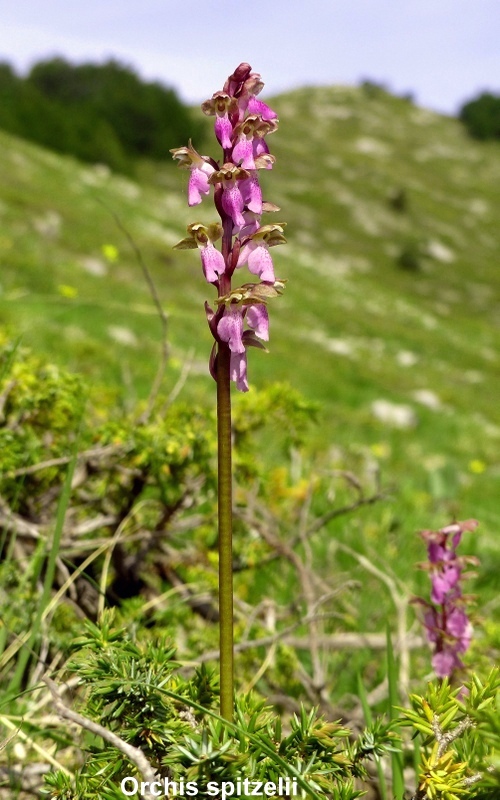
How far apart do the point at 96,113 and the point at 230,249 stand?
281 feet

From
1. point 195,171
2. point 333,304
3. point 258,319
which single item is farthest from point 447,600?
point 333,304

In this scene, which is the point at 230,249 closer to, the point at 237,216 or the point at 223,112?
the point at 237,216

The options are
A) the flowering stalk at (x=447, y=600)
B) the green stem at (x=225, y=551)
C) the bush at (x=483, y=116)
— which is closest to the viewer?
the green stem at (x=225, y=551)

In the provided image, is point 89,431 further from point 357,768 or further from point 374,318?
point 374,318

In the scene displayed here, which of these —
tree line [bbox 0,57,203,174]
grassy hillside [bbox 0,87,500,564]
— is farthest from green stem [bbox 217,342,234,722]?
tree line [bbox 0,57,203,174]

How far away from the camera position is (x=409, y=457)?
11.1 meters

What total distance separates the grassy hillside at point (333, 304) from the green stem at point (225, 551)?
1.46m

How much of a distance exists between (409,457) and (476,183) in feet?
315

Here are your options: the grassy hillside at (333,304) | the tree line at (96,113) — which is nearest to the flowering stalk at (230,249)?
the grassy hillside at (333,304)

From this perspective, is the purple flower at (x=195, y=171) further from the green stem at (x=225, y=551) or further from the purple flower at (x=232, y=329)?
the green stem at (x=225, y=551)

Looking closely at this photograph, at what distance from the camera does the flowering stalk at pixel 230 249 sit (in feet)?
4.31

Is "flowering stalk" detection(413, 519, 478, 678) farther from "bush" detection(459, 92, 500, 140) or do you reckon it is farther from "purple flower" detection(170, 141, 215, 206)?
"bush" detection(459, 92, 500, 140)

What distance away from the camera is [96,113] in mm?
78625

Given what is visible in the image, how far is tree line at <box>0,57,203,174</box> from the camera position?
5741cm
